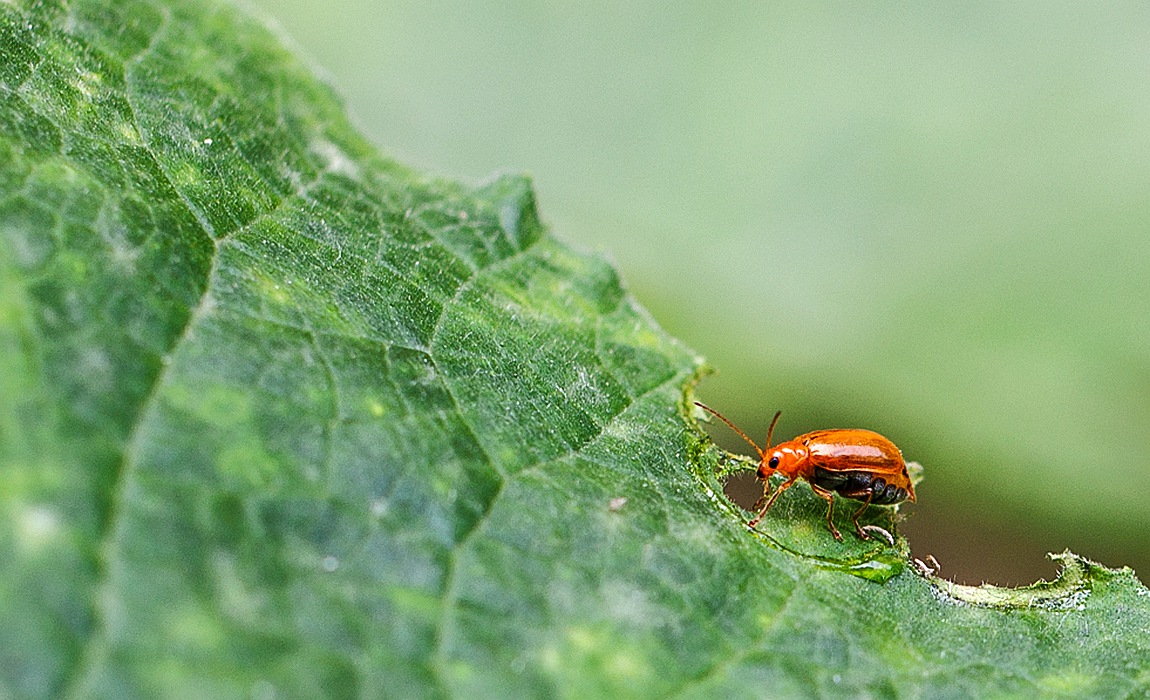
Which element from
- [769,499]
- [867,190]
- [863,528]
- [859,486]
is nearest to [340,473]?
[769,499]

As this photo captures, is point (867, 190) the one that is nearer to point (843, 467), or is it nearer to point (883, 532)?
point (843, 467)

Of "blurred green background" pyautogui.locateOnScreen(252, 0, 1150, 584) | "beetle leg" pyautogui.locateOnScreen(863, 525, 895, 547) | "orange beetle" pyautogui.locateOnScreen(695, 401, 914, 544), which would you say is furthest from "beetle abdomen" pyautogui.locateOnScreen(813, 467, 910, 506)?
"blurred green background" pyautogui.locateOnScreen(252, 0, 1150, 584)

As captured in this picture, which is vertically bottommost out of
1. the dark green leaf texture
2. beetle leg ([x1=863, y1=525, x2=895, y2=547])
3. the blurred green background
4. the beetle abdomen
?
the dark green leaf texture

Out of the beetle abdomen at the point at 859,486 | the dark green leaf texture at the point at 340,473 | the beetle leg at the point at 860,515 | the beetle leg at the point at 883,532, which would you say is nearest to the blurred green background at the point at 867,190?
the beetle abdomen at the point at 859,486

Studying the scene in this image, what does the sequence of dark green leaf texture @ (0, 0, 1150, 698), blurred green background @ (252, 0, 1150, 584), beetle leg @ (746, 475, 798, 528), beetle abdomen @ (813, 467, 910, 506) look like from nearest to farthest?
dark green leaf texture @ (0, 0, 1150, 698) < beetle leg @ (746, 475, 798, 528) < beetle abdomen @ (813, 467, 910, 506) < blurred green background @ (252, 0, 1150, 584)

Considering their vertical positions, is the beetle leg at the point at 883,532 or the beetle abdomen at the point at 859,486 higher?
the beetle abdomen at the point at 859,486

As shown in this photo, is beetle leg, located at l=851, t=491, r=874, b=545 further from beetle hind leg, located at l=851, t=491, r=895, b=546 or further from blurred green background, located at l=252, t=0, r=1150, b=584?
blurred green background, located at l=252, t=0, r=1150, b=584

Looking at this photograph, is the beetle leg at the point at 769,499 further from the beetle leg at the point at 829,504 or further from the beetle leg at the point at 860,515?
the beetle leg at the point at 860,515
